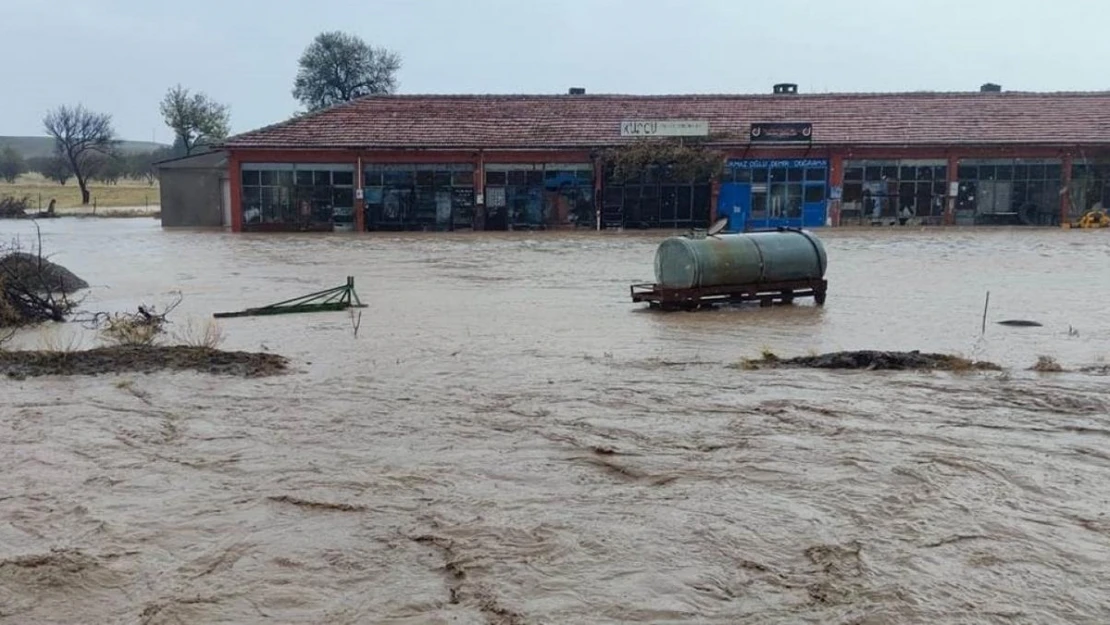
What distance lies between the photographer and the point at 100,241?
32844 millimetres

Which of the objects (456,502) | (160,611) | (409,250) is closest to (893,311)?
(456,502)

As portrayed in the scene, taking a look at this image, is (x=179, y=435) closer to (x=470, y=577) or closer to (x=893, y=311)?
(x=470, y=577)

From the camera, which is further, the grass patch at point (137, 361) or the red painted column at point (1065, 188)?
the red painted column at point (1065, 188)

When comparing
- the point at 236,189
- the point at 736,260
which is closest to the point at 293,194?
the point at 236,189

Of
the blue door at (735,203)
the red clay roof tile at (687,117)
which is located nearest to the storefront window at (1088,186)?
the red clay roof tile at (687,117)

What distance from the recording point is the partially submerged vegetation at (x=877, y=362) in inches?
396

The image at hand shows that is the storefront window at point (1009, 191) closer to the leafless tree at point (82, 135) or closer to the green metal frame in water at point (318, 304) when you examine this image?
the green metal frame in water at point (318, 304)

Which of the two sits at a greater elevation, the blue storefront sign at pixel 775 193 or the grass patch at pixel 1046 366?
the blue storefront sign at pixel 775 193

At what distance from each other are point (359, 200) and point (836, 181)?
18.9 m

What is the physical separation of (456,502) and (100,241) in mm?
30693

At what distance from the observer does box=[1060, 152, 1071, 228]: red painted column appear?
127ft

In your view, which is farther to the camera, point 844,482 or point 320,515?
point 844,482

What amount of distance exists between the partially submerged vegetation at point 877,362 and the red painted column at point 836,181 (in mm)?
29829

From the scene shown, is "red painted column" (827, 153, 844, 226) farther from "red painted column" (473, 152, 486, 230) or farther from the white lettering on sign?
"red painted column" (473, 152, 486, 230)
